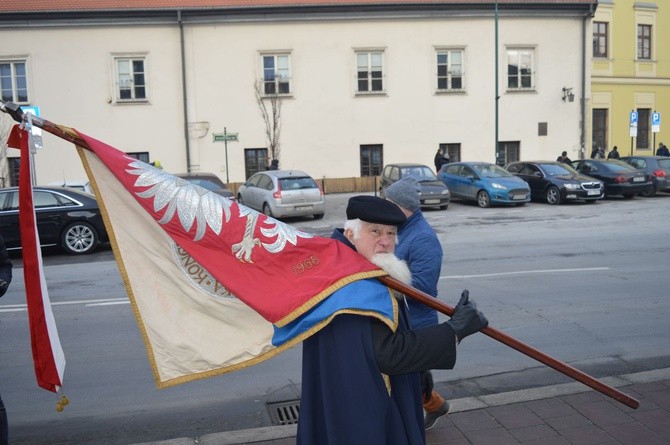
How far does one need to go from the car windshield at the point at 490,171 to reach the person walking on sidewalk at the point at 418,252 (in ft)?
62.7

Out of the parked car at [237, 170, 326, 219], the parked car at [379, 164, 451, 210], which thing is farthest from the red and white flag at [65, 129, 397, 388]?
the parked car at [379, 164, 451, 210]

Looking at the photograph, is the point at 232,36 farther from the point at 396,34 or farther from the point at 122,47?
the point at 396,34

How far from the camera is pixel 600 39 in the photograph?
1475 inches

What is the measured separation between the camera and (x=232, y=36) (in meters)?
30.1

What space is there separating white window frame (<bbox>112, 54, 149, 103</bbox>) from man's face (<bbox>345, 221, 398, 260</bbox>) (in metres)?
28.8

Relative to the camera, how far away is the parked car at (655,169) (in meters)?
24.8

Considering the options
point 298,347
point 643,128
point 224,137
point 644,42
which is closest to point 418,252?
point 298,347

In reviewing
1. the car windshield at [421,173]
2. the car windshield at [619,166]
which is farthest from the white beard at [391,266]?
the car windshield at [619,166]

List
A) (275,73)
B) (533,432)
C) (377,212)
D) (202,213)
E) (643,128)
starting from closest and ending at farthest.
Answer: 1. (377,212)
2. (202,213)
3. (533,432)
4. (275,73)
5. (643,128)

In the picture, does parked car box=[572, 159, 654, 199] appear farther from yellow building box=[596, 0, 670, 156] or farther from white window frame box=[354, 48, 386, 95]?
yellow building box=[596, 0, 670, 156]

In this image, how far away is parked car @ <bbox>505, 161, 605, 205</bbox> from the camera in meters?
22.7

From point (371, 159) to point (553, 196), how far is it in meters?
10.8

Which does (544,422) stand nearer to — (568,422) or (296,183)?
(568,422)

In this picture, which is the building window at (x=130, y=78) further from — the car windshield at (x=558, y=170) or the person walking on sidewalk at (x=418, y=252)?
the person walking on sidewalk at (x=418, y=252)
